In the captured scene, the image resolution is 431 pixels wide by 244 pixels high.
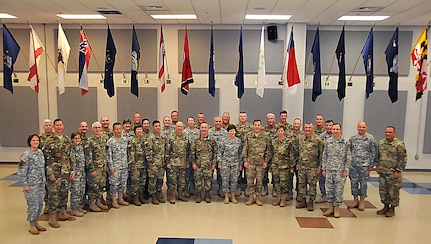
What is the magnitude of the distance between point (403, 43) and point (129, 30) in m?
7.37

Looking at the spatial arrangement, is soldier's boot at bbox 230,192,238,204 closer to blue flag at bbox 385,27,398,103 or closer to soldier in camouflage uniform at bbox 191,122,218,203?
soldier in camouflage uniform at bbox 191,122,218,203

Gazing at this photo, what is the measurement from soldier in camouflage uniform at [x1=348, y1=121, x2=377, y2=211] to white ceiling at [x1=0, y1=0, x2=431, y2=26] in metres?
2.50

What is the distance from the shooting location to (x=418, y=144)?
31.1 ft

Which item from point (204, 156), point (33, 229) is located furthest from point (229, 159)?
point (33, 229)

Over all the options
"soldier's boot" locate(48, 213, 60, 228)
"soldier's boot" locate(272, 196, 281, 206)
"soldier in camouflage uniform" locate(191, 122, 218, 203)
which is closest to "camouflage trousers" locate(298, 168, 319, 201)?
"soldier's boot" locate(272, 196, 281, 206)

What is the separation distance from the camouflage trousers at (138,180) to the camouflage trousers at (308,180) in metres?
2.86

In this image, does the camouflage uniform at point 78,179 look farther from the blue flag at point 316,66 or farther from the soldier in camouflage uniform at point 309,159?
the blue flag at point 316,66

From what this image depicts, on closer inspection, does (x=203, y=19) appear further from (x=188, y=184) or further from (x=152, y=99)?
(x=188, y=184)

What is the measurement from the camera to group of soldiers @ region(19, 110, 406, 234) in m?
5.84

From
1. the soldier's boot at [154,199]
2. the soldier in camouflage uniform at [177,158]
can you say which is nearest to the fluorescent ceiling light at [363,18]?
the soldier in camouflage uniform at [177,158]

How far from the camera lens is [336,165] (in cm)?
584

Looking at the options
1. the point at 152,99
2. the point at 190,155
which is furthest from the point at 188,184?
the point at 152,99

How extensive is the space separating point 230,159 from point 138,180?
174 centimetres

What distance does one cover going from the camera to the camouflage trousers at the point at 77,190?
5.62 m
